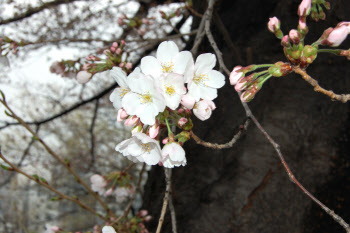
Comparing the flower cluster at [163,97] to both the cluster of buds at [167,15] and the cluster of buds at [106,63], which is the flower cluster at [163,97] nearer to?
the cluster of buds at [106,63]

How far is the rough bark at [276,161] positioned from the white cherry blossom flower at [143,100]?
704mm

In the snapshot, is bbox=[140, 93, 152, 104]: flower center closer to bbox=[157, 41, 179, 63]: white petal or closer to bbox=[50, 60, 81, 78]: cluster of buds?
bbox=[157, 41, 179, 63]: white petal

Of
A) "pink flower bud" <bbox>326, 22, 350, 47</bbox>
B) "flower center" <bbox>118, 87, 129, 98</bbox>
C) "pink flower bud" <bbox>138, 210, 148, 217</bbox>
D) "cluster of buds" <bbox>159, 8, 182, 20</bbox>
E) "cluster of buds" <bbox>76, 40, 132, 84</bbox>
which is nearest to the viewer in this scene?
"pink flower bud" <bbox>326, 22, 350, 47</bbox>

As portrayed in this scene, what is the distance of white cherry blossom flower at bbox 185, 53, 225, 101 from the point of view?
85cm

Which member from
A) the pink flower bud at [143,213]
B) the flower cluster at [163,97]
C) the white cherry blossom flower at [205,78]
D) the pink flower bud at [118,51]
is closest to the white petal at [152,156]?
the flower cluster at [163,97]

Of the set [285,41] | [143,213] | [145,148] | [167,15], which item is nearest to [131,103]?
[145,148]

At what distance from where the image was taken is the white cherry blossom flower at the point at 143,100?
756 mm

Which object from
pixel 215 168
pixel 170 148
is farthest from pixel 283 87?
pixel 170 148

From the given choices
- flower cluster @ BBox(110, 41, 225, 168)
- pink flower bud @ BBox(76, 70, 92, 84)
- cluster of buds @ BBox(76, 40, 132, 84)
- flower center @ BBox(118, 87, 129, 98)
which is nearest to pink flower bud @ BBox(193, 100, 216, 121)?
flower cluster @ BBox(110, 41, 225, 168)

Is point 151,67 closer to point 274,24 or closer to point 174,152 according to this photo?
point 174,152

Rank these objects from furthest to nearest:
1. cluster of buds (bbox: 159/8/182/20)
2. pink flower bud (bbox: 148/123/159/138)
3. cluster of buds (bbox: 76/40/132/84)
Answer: cluster of buds (bbox: 159/8/182/20), cluster of buds (bbox: 76/40/132/84), pink flower bud (bbox: 148/123/159/138)

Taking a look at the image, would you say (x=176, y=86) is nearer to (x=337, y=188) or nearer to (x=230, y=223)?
(x=230, y=223)

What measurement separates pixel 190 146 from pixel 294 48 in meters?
0.87

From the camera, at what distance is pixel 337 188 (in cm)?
138
